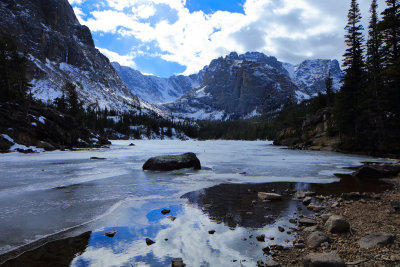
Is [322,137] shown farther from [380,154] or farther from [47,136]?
[47,136]

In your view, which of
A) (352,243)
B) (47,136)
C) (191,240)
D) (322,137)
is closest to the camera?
(352,243)

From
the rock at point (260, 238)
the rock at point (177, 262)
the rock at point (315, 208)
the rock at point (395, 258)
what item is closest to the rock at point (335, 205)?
the rock at point (315, 208)

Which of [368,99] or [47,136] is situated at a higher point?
[368,99]

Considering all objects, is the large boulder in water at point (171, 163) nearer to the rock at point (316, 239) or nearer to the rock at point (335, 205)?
the rock at point (335, 205)

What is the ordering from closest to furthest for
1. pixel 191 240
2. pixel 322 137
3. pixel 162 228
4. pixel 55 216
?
pixel 191 240, pixel 162 228, pixel 55 216, pixel 322 137

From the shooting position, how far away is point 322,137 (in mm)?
58594

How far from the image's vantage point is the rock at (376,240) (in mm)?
4938

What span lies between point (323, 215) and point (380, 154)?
116ft

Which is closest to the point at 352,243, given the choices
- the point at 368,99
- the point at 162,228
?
the point at 162,228

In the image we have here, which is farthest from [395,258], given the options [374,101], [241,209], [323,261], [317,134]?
[317,134]

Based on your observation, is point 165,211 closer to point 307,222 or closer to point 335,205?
point 307,222

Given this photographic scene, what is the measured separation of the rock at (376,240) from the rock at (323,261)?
1.27 meters

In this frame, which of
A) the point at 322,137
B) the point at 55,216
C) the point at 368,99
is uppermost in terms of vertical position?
the point at 368,99

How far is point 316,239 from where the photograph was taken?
5547 mm
